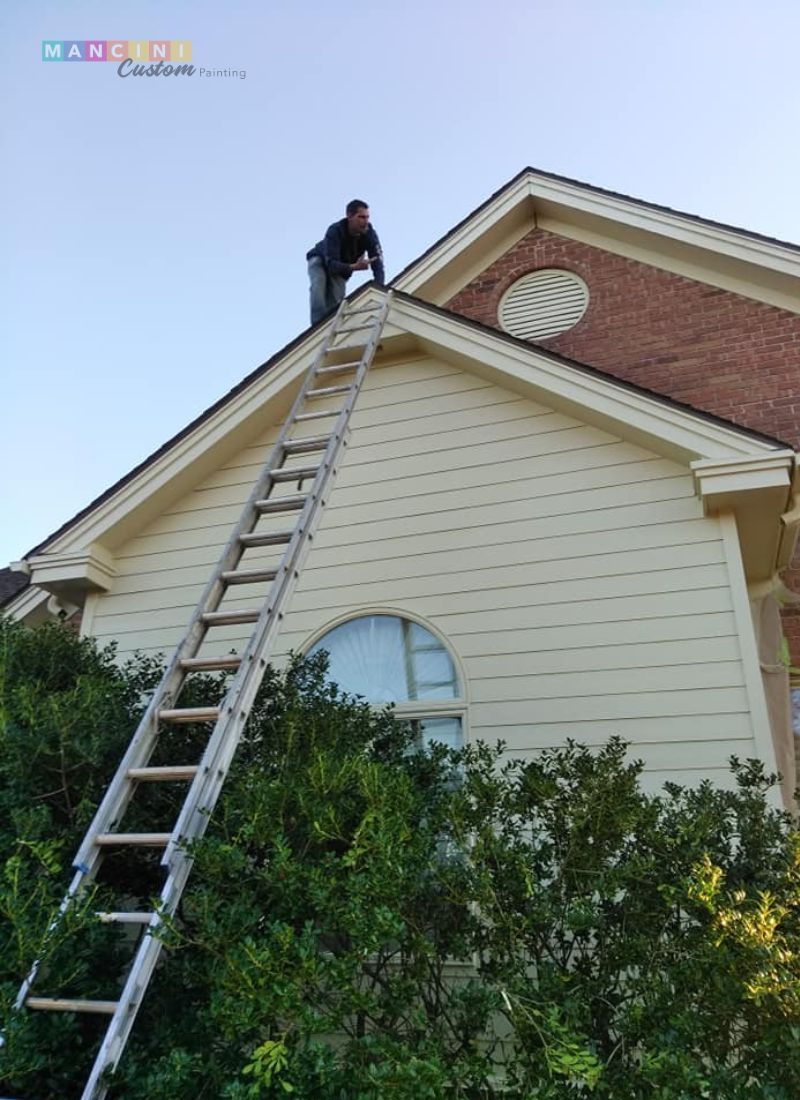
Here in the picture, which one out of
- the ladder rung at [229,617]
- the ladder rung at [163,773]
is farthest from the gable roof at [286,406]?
the ladder rung at [163,773]

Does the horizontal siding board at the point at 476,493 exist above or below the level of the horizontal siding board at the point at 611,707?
above

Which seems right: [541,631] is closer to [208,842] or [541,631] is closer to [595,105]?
[208,842]

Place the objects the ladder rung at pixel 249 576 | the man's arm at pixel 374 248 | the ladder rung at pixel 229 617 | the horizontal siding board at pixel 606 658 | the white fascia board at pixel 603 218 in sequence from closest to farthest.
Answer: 1. the ladder rung at pixel 229 617
2. the ladder rung at pixel 249 576
3. the horizontal siding board at pixel 606 658
4. the man's arm at pixel 374 248
5. the white fascia board at pixel 603 218

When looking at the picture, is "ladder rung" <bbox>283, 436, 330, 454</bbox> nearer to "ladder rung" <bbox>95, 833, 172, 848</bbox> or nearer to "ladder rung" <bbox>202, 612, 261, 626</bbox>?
"ladder rung" <bbox>202, 612, 261, 626</bbox>

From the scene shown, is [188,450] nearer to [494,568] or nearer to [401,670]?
[401,670]

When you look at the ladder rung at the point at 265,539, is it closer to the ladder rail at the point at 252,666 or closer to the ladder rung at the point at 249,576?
the ladder rail at the point at 252,666

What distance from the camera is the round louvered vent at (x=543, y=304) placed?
909 centimetres

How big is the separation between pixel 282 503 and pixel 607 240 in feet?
21.9

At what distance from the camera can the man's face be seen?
7910 millimetres

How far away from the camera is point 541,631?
5297 millimetres

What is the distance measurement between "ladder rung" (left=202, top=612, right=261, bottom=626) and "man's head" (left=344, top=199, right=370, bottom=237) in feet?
17.8

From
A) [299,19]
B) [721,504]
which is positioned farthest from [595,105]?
[721,504]

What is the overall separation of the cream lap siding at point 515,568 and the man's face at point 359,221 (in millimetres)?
2394

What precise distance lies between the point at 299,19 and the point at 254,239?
2837 mm
